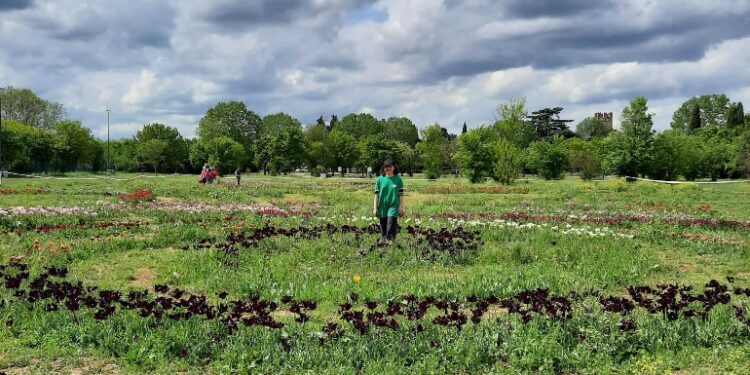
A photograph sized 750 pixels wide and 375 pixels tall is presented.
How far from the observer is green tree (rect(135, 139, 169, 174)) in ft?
323

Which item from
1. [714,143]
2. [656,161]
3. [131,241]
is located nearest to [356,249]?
[131,241]

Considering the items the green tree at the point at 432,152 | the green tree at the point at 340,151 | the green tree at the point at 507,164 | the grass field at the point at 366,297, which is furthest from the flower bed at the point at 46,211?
the green tree at the point at 340,151

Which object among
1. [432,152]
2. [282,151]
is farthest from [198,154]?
[432,152]

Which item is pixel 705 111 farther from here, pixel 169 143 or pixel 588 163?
pixel 169 143

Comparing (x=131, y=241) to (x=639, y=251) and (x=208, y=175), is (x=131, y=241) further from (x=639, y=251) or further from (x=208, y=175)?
(x=208, y=175)

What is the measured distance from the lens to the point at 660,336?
22.6 feet

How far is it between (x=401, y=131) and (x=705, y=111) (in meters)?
67.7

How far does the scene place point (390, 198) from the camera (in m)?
13.4

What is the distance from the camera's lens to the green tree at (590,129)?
157413 millimetres

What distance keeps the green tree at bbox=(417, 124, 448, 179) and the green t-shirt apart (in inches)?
2709

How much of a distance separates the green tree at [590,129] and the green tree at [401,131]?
46.7 metres

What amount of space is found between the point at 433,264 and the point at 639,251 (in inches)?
189

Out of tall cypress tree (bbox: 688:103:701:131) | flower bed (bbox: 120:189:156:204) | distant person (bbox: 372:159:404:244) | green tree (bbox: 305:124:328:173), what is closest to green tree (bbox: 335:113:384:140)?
green tree (bbox: 305:124:328:173)

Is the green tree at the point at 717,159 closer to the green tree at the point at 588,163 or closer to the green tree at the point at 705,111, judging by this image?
the green tree at the point at 588,163
